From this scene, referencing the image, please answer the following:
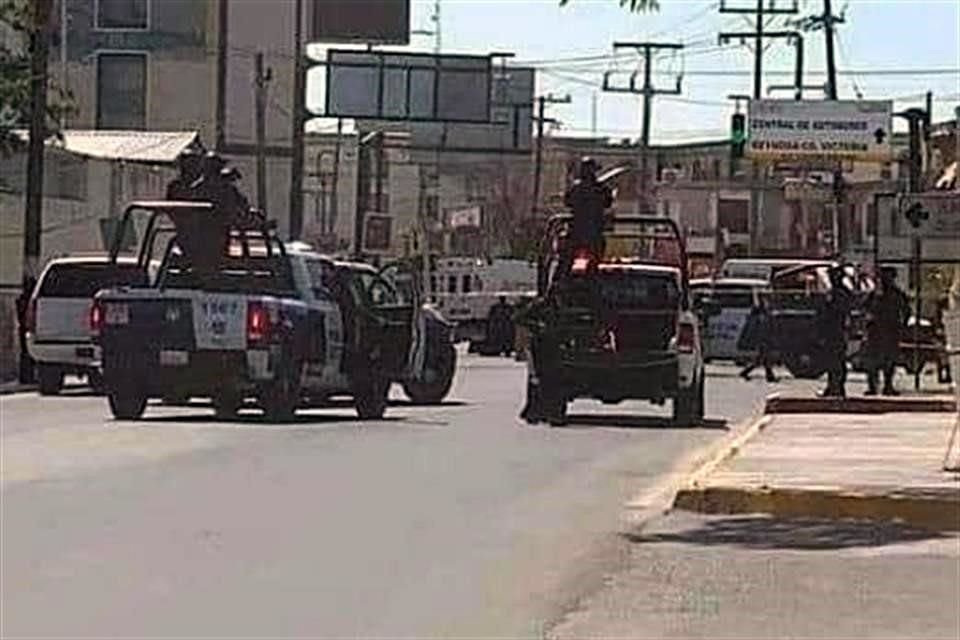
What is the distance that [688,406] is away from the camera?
28219mm

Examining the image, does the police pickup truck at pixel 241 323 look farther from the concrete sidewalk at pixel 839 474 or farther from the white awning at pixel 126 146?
the white awning at pixel 126 146

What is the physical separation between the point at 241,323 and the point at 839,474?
525 centimetres

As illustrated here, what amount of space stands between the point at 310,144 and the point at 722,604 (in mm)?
100754

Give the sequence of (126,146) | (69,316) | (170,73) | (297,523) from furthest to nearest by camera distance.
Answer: (170,73), (126,146), (69,316), (297,523)

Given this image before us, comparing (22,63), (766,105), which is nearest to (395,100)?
(766,105)

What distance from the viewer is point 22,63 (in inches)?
1615

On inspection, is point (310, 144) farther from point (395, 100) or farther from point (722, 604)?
point (722, 604)

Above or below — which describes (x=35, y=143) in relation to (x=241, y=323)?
above

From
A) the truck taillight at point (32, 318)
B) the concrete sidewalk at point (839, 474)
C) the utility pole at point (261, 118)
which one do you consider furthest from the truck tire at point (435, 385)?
the utility pole at point (261, 118)

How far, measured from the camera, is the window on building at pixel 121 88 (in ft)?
270

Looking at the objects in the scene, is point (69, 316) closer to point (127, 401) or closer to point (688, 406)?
point (127, 401)

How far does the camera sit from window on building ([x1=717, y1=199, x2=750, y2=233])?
11256 centimetres

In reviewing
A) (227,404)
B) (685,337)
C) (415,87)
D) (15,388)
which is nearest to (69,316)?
(15,388)

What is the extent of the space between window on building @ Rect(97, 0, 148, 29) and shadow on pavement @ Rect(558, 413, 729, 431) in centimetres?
5551
